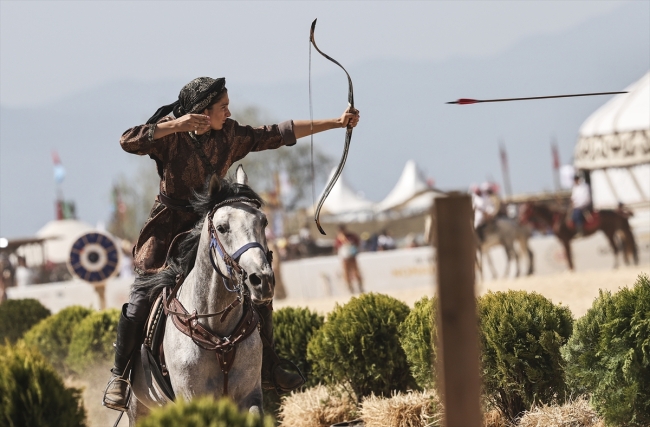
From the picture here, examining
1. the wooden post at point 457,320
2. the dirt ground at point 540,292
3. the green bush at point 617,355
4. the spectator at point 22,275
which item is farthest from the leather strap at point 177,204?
the spectator at point 22,275

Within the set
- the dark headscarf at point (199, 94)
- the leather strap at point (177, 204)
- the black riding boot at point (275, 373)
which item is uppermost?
the dark headscarf at point (199, 94)

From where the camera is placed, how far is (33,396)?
15.8 ft

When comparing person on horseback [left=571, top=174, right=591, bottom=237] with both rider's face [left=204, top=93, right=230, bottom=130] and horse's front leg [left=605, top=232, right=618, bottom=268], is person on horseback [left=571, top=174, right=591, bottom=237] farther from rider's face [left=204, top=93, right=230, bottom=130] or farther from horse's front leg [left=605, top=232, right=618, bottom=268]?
rider's face [left=204, top=93, right=230, bottom=130]

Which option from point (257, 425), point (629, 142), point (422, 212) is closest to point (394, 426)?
point (257, 425)

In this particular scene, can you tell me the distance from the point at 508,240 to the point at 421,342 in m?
18.3

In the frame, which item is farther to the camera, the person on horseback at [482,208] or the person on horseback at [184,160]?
the person on horseback at [482,208]

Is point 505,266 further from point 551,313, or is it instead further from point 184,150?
point 184,150

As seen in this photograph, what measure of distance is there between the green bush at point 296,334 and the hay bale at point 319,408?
0.40 metres

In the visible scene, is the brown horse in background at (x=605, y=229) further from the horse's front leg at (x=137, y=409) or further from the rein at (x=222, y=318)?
the rein at (x=222, y=318)

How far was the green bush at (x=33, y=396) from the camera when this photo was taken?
4.77 m

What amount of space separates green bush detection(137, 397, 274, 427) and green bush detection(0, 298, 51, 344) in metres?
11.9

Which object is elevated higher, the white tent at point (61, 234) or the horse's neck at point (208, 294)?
the white tent at point (61, 234)

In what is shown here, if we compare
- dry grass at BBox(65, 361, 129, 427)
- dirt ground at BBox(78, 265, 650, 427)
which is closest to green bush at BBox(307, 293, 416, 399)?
dirt ground at BBox(78, 265, 650, 427)

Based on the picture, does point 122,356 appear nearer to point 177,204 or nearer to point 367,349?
point 177,204
